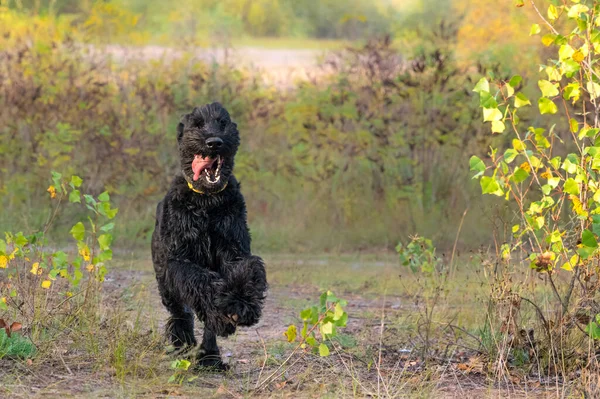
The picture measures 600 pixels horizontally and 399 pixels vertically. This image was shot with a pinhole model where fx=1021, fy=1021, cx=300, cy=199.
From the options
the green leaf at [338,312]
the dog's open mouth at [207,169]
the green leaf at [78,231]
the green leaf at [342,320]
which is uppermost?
the dog's open mouth at [207,169]

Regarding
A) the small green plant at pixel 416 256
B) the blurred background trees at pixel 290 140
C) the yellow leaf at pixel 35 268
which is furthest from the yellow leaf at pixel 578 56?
the blurred background trees at pixel 290 140

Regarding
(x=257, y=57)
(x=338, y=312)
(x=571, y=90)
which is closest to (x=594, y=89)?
(x=571, y=90)

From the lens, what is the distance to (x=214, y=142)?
5.78 m

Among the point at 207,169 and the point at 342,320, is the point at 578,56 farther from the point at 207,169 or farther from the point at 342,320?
the point at 207,169

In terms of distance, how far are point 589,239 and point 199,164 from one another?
86.8 inches

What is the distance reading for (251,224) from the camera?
12984 mm

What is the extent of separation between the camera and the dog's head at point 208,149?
5836 mm

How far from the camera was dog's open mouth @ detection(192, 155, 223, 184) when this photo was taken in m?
5.86

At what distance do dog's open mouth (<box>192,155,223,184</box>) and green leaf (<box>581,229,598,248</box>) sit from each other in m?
2.05

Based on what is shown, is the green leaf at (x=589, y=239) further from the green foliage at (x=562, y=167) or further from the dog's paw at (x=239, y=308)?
the dog's paw at (x=239, y=308)

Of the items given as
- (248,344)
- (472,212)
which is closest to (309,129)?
(472,212)

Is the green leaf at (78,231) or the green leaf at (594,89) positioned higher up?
the green leaf at (594,89)

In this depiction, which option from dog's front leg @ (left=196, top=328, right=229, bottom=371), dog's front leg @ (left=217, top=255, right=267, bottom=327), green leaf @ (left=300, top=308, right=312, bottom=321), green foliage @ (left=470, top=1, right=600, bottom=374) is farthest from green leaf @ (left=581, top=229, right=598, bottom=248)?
dog's front leg @ (left=196, top=328, right=229, bottom=371)

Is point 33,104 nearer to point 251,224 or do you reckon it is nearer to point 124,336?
point 251,224
